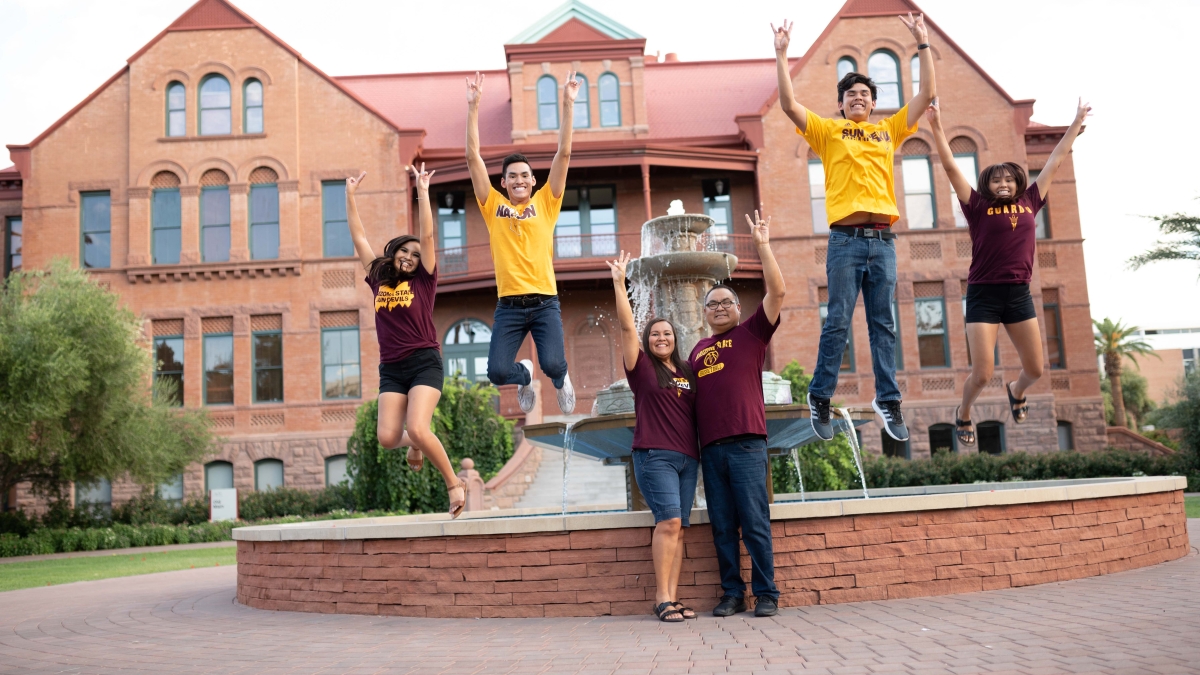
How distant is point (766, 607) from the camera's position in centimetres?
688

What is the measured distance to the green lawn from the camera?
14.8m

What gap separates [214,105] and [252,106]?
3.90 ft

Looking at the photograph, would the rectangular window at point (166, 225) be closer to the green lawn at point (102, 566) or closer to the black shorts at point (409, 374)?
the green lawn at point (102, 566)

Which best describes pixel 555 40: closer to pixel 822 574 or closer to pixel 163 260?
pixel 163 260

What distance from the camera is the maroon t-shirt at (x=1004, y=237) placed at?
761cm

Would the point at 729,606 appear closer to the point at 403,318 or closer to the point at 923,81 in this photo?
the point at 403,318

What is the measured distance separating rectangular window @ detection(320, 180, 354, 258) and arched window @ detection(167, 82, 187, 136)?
4.74 metres

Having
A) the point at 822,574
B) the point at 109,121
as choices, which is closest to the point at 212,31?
the point at 109,121

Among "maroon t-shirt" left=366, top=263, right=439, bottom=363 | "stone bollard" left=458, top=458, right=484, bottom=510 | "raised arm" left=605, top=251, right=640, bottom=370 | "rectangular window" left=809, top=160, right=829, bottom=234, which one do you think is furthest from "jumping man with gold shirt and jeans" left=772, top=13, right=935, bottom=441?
"rectangular window" left=809, top=160, right=829, bottom=234

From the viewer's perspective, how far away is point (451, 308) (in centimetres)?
2995

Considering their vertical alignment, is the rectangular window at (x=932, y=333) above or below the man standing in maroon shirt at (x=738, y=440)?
above

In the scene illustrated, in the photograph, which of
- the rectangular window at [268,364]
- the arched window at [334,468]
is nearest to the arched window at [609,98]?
the rectangular window at [268,364]

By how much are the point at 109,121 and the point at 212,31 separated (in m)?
4.15

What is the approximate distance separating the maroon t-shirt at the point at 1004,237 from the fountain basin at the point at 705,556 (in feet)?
5.67
